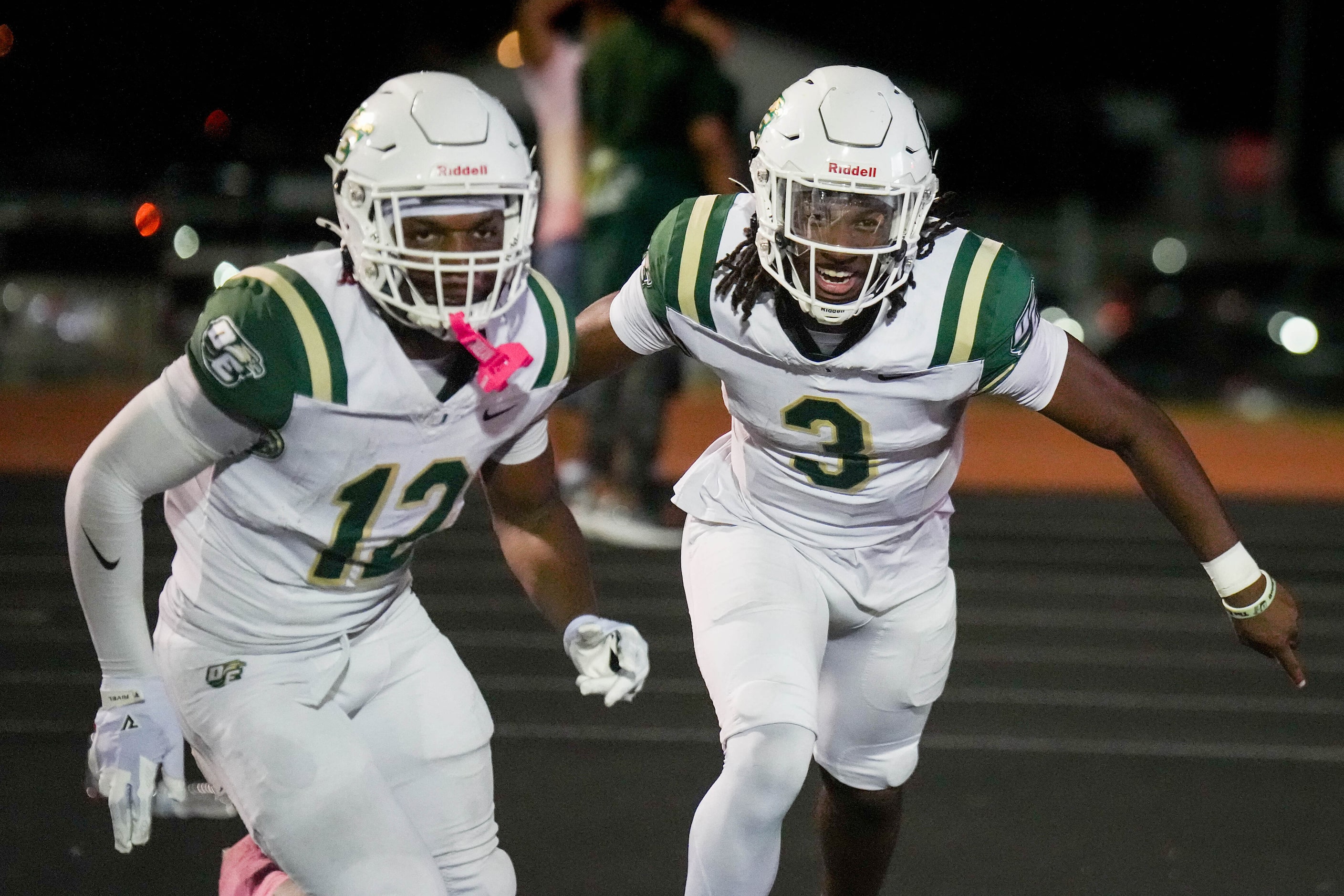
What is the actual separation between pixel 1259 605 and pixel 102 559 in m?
1.89

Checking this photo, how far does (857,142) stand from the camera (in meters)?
2.65

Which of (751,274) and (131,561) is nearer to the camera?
(131,561)

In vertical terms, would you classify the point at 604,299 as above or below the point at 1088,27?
above

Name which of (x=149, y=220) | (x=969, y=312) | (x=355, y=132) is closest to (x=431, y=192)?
(x=355, y=132)

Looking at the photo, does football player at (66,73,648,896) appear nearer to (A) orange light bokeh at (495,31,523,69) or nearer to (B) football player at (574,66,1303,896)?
(B) football player at (574,66,1303,896)

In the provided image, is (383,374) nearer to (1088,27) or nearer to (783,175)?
(783,175)

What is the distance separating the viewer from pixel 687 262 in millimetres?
2789

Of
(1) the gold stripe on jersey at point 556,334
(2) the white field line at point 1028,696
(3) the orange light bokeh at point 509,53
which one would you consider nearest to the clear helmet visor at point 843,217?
(1) the gold stripe on jersey at point 556,334

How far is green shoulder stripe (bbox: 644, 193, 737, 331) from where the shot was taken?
2.78m

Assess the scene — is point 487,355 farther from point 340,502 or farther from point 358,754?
point 358,754

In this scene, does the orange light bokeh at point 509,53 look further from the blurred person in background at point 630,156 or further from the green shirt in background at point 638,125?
the green shirt in background at point 638,125

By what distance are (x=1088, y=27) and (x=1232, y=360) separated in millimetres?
11980

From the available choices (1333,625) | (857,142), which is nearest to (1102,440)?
(857,142)

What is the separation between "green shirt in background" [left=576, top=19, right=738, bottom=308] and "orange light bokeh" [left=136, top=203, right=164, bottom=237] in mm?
7597
